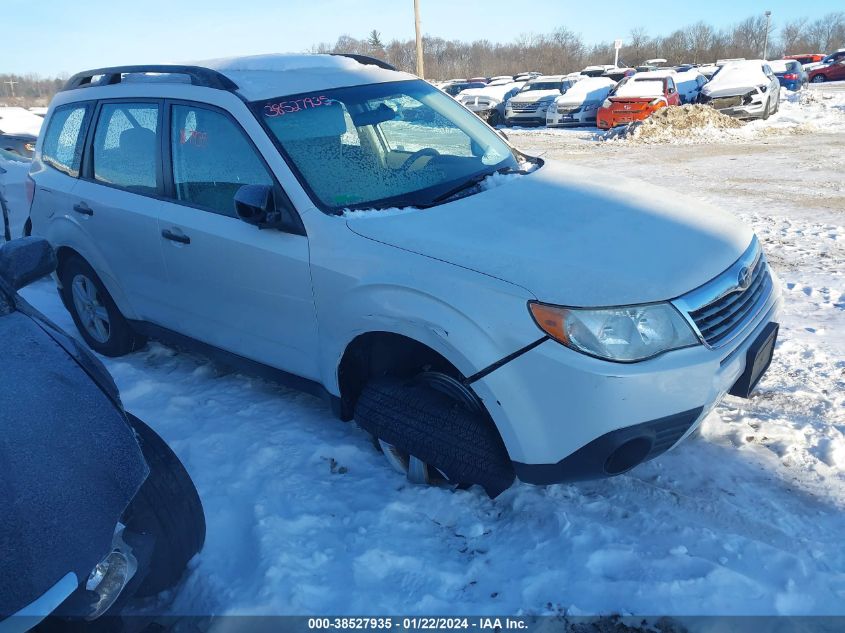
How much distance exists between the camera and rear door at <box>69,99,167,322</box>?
12.9 ft

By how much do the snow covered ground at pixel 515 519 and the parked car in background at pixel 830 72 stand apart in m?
42.1

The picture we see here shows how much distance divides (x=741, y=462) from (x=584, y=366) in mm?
1340

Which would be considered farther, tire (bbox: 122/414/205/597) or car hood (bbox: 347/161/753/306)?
car hood (bbox: 347/161/753/306)

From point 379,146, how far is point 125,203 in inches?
64.1

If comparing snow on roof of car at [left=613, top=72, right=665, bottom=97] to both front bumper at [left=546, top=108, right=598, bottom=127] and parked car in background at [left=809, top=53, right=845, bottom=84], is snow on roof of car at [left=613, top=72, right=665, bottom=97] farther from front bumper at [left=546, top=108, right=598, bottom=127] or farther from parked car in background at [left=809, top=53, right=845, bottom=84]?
parked car in background at [left=809, top=53, right=845, bottom=84]

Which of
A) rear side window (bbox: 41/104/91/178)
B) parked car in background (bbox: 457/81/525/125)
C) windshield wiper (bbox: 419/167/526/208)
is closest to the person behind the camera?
windshield wiper (bbox: 419/167/526/208)

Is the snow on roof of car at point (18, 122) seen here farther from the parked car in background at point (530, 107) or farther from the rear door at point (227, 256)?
the parked car in background at point (530, 107)

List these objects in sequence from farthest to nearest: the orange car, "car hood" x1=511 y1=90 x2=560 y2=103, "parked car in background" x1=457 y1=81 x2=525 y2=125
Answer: "parked car in background" x1=457 y1=81 x2=525 y2=125, "car hood" x1=511 y1=90 x2=560 y2=103, the orange car

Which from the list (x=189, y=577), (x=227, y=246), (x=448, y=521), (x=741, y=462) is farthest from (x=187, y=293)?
(x=741, y=462)

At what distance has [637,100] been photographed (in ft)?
60.4

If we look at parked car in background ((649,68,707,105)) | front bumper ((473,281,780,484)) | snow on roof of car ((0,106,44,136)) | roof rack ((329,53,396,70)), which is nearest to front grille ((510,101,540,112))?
parked car in background ((649,68,707,105))

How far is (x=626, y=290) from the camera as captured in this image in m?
2.51

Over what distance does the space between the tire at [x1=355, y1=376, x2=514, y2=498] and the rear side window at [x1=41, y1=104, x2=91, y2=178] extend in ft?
9.42

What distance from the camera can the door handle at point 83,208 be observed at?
14.2 feet
